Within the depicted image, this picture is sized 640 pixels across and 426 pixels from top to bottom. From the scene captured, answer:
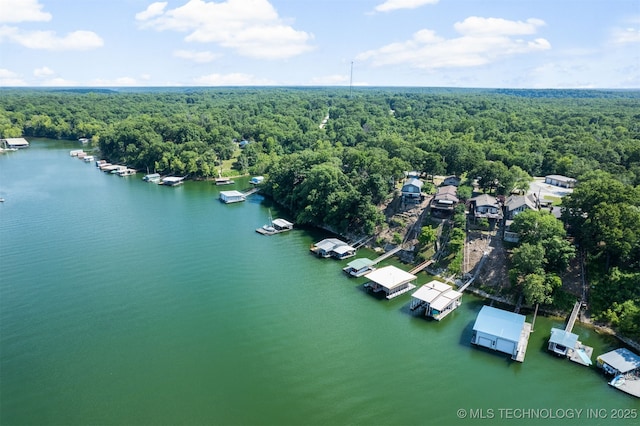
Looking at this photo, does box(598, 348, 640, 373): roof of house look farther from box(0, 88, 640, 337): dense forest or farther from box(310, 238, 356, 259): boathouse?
box(310, 238, 356, 259): boathouse

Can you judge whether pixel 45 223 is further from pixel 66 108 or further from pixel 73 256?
pixel 66 108

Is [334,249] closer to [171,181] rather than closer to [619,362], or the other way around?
[619,362]

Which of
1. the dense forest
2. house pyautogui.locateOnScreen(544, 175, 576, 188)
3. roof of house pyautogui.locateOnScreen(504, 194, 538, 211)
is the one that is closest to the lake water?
the dense forest

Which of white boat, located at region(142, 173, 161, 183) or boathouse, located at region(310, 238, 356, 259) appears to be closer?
boathouse, located at region(310, 238, 356, 259)

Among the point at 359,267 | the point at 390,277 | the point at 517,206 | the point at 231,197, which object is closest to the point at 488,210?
the point at 517,206

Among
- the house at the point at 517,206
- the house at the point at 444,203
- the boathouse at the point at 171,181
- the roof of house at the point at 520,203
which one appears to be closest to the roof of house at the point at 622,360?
the house at the point at 517,206

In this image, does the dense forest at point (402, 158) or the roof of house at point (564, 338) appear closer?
the roof of house at point (564, 338)

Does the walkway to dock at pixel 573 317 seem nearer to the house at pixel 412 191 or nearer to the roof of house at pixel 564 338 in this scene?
the roof of house at pixel 564 338
